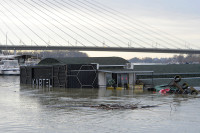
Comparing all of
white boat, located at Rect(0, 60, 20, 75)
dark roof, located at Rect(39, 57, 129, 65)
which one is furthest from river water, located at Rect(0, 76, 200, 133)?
white boat, located at Rect(0, 60, 20, 75)

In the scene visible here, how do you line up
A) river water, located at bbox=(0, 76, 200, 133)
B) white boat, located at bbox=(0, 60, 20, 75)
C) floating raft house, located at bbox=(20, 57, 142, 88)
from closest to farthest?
river water, located at bbox=(0, 76, 200, 133) < floating raft house, located at bbox=(20, 57, 142, 88) < white boat, located at bbox=(0, 60, 20, 75)

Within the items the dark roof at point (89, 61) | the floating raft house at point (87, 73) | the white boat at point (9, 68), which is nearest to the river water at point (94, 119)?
the floating raft house at point (87, 73)

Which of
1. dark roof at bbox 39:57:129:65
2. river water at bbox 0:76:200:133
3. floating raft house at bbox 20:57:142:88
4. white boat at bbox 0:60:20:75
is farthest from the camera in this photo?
white boat at bbox 0:60:20:75

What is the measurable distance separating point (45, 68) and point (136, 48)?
179ft

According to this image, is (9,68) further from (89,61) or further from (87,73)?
(87,73)

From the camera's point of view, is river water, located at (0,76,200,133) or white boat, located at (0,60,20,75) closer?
river water, located at (0,76,200,133)

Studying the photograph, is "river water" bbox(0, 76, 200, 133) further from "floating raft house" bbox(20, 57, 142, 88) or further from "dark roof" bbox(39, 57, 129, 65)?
"dark roof" bbox(39, 57, 129, 65)

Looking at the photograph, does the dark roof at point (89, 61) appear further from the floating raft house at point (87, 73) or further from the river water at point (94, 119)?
the river water at point (94, 119)

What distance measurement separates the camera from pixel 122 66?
36844mm

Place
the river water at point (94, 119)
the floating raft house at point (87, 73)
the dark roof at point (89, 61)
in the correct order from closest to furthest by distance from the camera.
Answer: the river water at point (94, 119) → the floating raft house at point (87, 73) → the dark roof at point (89, 61)

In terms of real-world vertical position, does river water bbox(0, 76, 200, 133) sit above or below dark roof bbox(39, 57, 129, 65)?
below

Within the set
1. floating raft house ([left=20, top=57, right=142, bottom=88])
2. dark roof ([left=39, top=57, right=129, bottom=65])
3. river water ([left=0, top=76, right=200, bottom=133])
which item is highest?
dark roof ([left=39, top=57, right=129, bottom=65])

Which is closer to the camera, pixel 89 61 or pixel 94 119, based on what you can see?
pixel 94 119

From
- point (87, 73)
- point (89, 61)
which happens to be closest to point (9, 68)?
point (89, 61)
